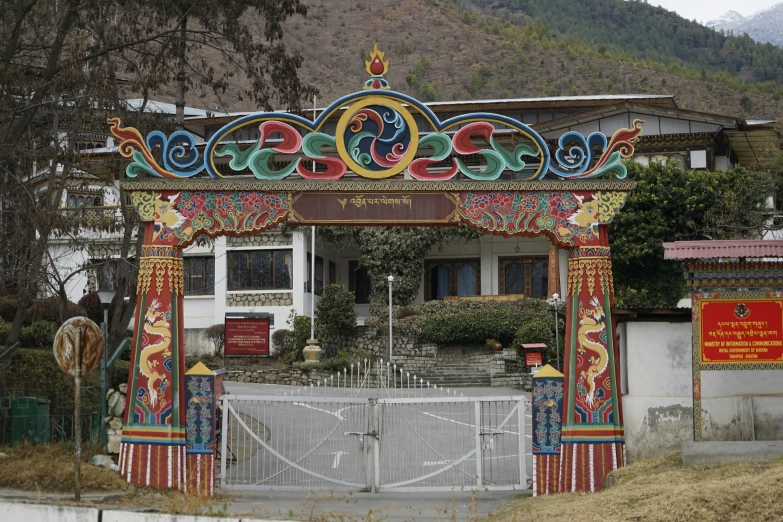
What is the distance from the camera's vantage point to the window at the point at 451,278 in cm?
4578

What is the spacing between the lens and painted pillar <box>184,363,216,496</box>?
14281 mm

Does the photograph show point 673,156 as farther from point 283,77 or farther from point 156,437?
point 156,437

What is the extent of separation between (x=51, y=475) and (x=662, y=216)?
92.2 feet

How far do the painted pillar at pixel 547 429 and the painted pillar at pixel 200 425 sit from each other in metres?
4.22

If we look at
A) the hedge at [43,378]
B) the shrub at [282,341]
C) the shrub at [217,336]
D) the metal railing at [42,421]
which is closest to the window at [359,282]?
the shrub at [282,341]

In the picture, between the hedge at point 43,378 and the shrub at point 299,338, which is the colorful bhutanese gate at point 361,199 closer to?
the hedge at point 43,378

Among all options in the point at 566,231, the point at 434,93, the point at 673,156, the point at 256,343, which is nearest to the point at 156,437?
the point at 566,231

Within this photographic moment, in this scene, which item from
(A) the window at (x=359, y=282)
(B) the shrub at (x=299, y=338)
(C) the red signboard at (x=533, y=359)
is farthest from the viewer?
(A) the window at (x=359, y=282)

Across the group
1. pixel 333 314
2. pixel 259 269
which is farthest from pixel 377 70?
pixel 259 269

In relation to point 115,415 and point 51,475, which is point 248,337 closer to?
point 115,415

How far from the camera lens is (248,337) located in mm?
37562

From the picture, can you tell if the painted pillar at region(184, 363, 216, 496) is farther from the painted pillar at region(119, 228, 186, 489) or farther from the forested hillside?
the forested hillside

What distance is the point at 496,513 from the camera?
12727mm

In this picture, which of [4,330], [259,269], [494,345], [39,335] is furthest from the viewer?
[259,269]
